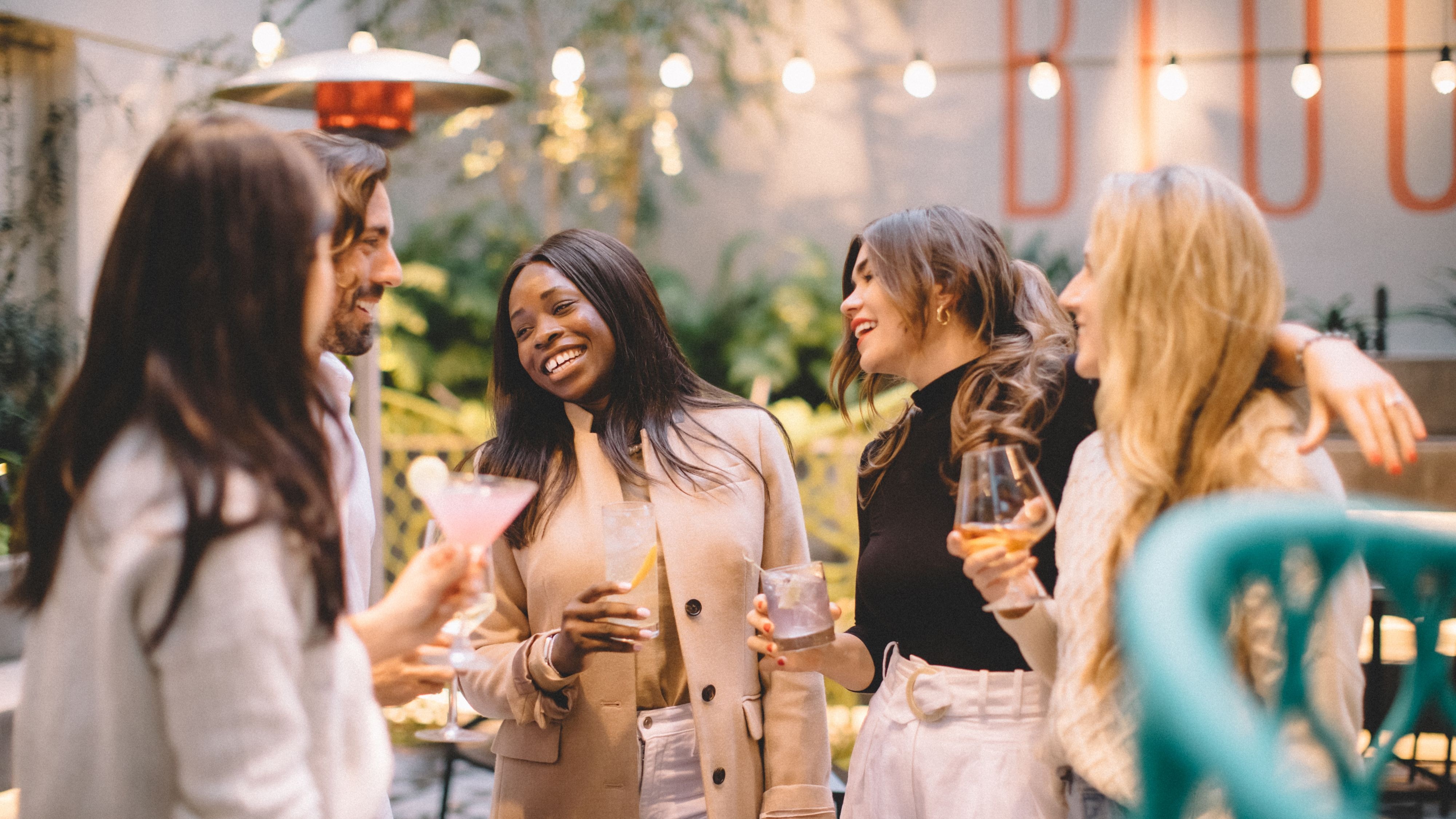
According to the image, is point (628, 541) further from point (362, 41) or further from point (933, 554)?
point (362, 41)

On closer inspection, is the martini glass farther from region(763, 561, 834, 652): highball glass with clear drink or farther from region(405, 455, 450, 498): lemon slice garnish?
region(763, 561, 834, 652): highball glass with clear drink

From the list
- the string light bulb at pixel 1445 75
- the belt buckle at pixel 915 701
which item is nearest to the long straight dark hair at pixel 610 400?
the belt buckle at pixel 915 701

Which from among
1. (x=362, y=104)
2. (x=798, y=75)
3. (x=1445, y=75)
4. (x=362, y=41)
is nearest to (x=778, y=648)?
(x=362, y=104)

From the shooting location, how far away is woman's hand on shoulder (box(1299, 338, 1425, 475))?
1294 millimetres

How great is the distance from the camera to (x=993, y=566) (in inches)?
60.4

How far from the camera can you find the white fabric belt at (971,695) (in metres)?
1.83

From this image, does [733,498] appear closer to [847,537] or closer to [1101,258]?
[1101,258]

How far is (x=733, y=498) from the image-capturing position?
2189 millimetres

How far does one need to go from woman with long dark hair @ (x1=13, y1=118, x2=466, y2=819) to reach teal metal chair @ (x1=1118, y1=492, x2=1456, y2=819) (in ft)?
2.44

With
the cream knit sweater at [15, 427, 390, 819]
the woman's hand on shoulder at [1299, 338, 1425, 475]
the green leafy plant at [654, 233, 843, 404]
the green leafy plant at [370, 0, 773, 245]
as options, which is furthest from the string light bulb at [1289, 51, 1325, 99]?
the cream knit sweater at [15, 427, 390, 819]

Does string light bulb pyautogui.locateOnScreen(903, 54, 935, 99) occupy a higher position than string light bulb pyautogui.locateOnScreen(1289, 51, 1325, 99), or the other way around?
string light bulb pyautogui.locateOnScreen(903, 54, 935, 99)

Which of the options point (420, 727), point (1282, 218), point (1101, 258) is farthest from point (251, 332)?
point (1282, 218)

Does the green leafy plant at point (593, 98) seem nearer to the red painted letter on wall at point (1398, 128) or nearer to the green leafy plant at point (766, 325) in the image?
the green leafy plant at point (766, 325)

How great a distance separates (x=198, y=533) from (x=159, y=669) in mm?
137
